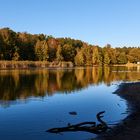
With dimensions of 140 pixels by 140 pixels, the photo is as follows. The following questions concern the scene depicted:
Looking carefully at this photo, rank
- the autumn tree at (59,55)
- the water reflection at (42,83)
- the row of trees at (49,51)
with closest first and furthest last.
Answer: the water reflection at (42,83) < the row of trees at (49,51) < the autumn tree at (59,55)

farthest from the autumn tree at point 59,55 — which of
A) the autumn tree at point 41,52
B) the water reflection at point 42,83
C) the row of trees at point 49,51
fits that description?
the water reflection at point 42,83

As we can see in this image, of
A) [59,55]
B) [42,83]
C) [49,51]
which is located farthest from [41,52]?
[42,83]

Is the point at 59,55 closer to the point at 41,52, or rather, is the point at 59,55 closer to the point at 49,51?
the point at 49,51

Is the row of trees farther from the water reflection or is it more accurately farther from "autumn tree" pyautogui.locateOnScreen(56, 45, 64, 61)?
the water reflection

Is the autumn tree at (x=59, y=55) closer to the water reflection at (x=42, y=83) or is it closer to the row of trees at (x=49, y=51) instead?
the row of trees at (x=49, y=51)

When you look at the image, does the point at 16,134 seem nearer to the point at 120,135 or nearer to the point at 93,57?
the point at 120,135

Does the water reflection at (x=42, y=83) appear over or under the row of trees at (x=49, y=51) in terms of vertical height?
under

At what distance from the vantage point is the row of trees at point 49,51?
118406 millimetres

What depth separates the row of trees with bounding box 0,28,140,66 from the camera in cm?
11841

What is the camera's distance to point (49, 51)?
144 m

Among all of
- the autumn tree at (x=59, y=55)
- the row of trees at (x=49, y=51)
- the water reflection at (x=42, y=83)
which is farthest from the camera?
the autumn tree at (x=59, y=55)

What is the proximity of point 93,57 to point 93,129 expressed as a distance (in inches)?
6117

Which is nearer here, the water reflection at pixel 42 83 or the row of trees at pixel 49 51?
the water reflection at pixel 42 83

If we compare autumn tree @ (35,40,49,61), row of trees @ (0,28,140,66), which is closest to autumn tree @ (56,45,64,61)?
row of trees @ (0,28,140,66)
